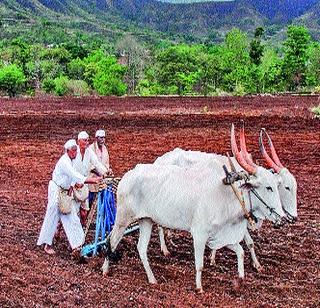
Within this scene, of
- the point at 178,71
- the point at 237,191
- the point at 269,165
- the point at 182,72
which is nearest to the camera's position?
the point at 237,191

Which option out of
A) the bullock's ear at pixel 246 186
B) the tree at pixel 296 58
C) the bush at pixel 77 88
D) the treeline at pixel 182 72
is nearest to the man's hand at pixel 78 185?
the bullock's ear at pixel 246 186

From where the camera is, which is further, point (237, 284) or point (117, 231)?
point (117, 231)

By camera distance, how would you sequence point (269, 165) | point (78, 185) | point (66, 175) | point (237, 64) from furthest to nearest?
point (237, 64), point (66, 175), point (78, 185), point (269, 165)

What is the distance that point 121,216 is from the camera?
8297 mm

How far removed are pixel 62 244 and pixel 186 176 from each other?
2737 mm

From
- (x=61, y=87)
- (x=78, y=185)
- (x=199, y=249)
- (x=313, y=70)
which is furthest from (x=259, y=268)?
(x=313, y=70)

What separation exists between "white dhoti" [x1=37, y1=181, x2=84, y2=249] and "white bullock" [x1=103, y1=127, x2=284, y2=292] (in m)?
0.82

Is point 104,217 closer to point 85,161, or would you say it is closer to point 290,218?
point 85,161

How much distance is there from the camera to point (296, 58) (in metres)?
61.3

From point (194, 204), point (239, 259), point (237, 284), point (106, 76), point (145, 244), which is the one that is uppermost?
point (194, 204)

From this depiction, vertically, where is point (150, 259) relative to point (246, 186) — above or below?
below

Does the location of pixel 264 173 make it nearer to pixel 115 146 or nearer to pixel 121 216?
pixel 121 216

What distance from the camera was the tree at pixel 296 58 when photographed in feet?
200

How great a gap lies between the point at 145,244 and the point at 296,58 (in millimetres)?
55635
